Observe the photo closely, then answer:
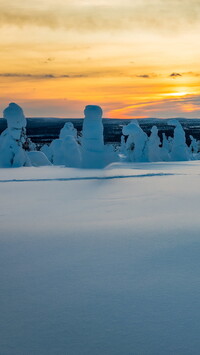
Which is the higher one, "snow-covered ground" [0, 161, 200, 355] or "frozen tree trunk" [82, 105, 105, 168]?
"frozen tree trunk" [82, 105, 105, 168]

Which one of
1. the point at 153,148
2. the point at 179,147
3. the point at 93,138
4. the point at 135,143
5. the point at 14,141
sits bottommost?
the point at 93,138

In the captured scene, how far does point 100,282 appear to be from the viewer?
4043mm

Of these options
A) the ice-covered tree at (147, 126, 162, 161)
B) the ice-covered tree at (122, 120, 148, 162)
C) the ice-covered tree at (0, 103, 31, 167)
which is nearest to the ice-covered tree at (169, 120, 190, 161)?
the ice-covered tree at (147, 126, 162, 161)

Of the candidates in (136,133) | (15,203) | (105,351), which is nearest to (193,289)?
(105,351)

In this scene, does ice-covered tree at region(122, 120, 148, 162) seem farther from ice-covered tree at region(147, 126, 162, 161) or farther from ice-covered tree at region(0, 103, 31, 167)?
ice-covered tree at region(0, 103, 31, 167)

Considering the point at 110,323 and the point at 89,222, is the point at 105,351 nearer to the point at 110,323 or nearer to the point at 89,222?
the point at 110,323

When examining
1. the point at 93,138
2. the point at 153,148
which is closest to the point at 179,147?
the point at 153,148

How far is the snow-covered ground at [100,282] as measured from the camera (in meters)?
2.98

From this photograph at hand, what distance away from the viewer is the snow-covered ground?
9.77 feet

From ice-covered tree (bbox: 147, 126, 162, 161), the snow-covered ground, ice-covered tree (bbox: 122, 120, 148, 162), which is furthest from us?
ice-covered tree (bbox: 147, 126, 162, 161)

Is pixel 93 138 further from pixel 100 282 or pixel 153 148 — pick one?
pixel 100 282

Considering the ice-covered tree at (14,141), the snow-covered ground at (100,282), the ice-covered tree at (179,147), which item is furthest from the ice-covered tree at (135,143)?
the snow-covered ground at (100,282)

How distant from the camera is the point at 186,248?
519cm

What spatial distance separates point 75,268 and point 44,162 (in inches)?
955
